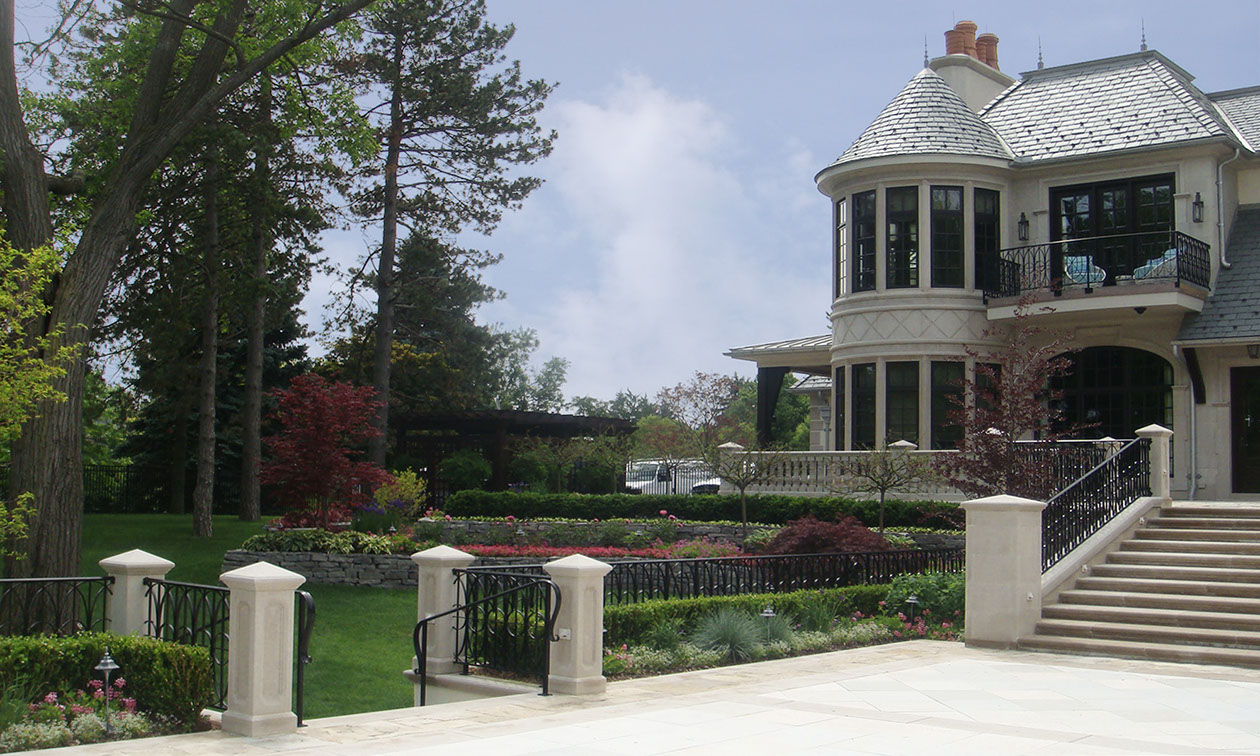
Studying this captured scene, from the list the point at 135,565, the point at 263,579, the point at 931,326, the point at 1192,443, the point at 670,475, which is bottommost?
the point at 135,565

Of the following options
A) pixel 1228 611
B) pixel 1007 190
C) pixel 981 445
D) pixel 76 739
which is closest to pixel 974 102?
pixel 1007 190

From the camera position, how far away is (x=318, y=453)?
2241 centimetres

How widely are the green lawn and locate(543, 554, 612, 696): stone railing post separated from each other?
4285mm

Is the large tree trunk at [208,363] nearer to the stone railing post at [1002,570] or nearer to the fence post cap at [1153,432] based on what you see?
the stone railing post at [1002,570]

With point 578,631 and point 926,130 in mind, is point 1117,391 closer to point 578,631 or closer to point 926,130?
point 926,130

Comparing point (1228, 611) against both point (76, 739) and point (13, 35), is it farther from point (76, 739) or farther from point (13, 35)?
point (13, 35)

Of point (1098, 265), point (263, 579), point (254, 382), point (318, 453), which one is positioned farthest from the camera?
point (254, 382)

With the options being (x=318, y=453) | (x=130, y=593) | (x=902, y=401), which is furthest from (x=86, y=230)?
(x=902, y=401)

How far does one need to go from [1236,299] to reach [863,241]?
702 centimetres

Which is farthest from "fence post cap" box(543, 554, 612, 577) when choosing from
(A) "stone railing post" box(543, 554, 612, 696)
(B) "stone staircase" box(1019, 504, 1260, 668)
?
(B) "stone staircase" box(1019, 504, 1260, 668)

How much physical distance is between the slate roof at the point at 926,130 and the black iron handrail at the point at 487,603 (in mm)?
15564

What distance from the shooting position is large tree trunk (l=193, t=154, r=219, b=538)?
1071 inches

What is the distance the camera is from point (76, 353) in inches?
550

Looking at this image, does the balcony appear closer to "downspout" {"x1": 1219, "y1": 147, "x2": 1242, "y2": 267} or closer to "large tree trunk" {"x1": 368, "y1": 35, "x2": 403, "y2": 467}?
"downspout" {"x1": 1219, "y1": 147, "x2": 1242, "y2": 267}
